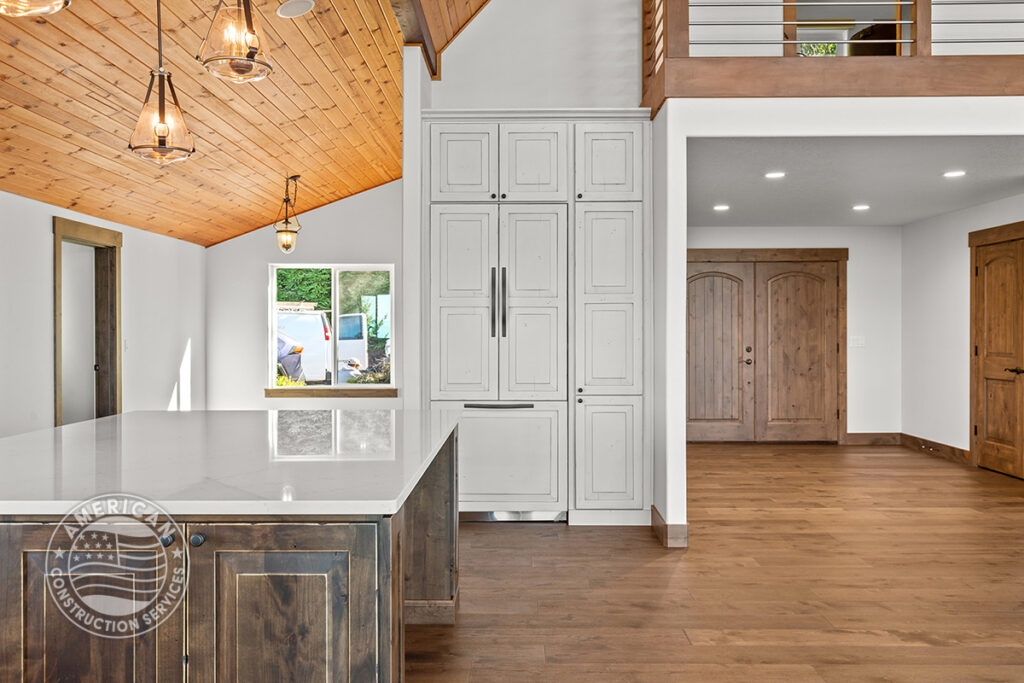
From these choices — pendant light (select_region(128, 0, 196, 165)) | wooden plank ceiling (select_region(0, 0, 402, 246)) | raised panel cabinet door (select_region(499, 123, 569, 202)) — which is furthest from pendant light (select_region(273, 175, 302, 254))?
pendant light (select_region(128, 0, 196, 165))

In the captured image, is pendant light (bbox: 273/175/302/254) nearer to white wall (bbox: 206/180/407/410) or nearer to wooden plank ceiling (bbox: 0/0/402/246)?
wooden plank ceiling (bbox: 0/0/402/246)

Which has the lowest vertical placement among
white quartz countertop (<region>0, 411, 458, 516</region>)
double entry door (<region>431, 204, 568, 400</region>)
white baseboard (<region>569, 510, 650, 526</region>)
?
white baseboard (<region>569, 510, 650, 526</region>)

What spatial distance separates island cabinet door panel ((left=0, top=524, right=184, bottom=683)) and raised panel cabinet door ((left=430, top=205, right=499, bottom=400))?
2883 millimetres

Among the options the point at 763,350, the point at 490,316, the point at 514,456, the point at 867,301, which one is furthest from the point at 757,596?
the point at 867,301

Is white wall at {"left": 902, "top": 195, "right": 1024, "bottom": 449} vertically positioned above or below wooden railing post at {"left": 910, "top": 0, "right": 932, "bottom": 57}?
below

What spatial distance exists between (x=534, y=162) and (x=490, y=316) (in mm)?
1025

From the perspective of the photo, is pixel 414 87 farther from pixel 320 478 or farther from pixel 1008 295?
pixel 1008 295

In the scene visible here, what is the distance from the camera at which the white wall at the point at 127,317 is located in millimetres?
4676

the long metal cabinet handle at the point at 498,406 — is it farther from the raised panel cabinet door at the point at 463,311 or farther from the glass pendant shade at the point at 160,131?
the glass pendant shade at the point at 160,131

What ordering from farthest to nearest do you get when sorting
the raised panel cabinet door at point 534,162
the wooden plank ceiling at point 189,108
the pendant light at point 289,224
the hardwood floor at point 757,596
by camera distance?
the pendant light at point 289,224 → the raised panel cabinet door at point 534,162 → the wooden plank ceiling at point 189,108 → the hardwood floor at point 757,596

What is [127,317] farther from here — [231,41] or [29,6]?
[29,6]

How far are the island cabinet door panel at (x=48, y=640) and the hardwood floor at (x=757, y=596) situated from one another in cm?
112

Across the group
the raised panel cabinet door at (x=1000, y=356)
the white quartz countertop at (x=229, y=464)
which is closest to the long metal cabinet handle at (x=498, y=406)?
the white quartz countertop at (x=229, y=464)

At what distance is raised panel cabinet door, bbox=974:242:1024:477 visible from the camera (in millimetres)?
5508
